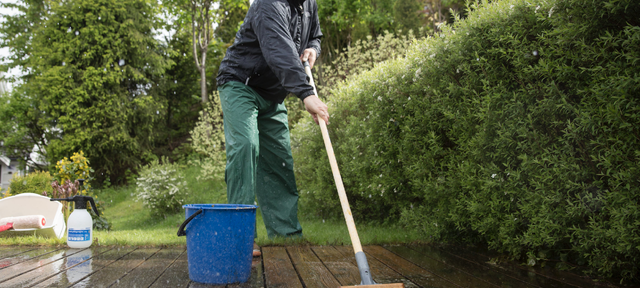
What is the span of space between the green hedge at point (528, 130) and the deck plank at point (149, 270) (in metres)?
1.74

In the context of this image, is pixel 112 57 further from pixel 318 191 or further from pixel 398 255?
pixel 398 255

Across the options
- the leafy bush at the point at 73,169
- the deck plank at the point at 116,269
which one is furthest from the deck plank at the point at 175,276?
the leafy bush at the point at 73,169

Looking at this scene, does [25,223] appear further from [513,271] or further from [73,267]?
[513,271]

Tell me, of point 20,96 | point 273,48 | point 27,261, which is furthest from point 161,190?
point 20,96

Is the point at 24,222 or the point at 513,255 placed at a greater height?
the point at 24,222

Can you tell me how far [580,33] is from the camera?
5.97 feet

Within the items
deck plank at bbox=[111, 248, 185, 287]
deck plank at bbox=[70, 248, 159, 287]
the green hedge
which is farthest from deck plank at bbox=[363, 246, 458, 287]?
deck plank at bbox=[70, 248, 159, 287]

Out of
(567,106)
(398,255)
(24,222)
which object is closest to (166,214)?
(24,222)

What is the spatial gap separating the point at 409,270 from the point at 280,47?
1.44 meters

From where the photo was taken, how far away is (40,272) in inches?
79.7

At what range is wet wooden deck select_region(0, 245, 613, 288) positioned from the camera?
6.14ft

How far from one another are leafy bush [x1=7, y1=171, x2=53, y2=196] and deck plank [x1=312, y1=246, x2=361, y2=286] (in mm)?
5083

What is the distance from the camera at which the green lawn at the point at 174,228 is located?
2973 mm

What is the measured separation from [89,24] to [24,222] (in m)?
9.40
